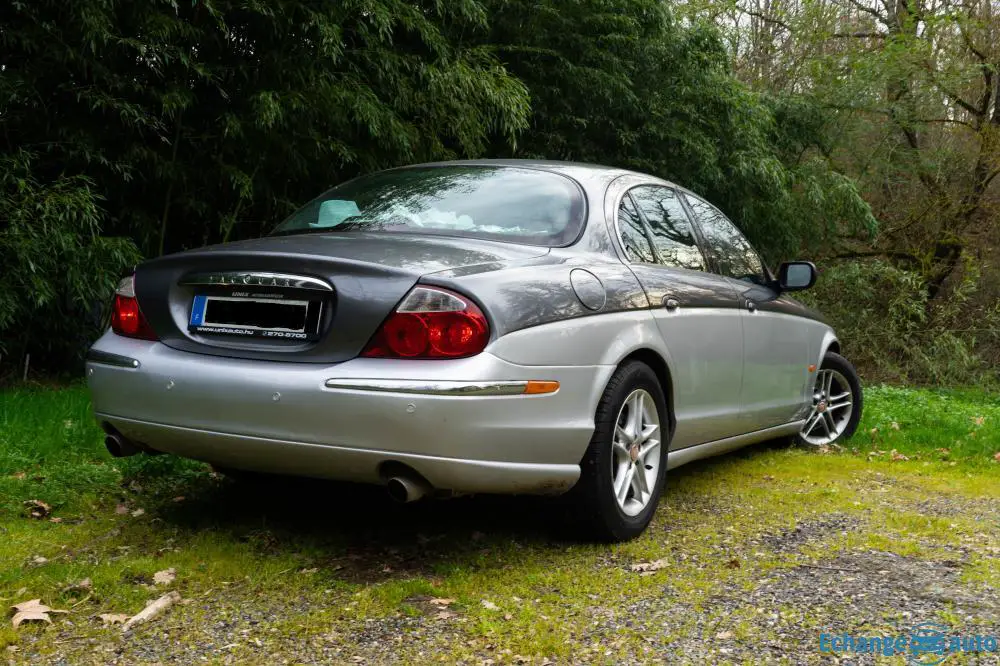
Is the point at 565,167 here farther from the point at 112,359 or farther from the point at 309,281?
the point at 112,359

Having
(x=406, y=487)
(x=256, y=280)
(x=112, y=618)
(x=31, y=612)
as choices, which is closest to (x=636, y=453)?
(x=406, y=487)

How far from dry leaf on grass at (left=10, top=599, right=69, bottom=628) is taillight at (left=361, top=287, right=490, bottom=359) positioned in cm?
116

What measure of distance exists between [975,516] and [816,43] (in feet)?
41.1

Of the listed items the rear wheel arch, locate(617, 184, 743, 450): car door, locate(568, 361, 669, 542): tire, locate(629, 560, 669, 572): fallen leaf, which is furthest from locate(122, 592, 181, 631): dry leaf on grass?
locate(617, 184, 743, 450): car door

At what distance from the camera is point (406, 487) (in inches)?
121

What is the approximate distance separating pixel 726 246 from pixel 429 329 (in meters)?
2.39

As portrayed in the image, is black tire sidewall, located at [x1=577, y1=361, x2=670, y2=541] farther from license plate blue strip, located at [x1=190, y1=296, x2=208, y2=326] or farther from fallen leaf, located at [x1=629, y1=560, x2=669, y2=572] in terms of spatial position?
license plate blue strip, located at [x1=190, y1=296, x2=208, y2=326]

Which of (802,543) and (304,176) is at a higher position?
(304,176)

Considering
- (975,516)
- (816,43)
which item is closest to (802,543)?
(975,516)

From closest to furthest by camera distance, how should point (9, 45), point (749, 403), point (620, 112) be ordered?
point (749, 403) → point (9, 45) → point (620, 112)

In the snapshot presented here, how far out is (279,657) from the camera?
2.62 meters

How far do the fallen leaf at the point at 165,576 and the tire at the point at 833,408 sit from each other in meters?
3.88

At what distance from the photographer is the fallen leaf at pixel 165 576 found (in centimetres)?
315

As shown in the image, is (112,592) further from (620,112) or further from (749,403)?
(620,112)
